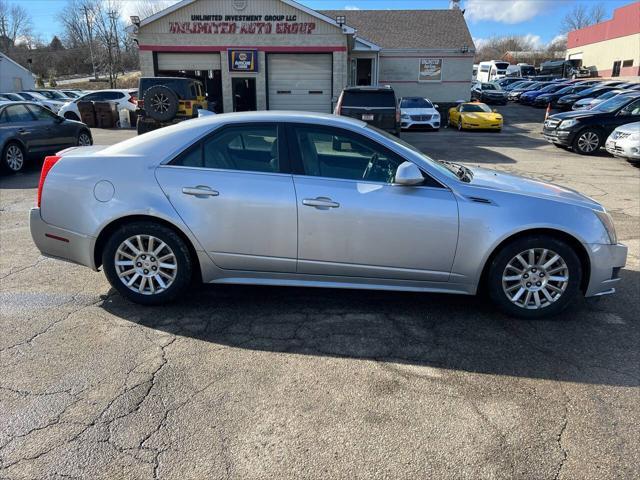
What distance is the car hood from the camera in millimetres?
4105

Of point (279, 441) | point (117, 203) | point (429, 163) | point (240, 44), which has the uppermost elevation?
point (240, 44)

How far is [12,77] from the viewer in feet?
162

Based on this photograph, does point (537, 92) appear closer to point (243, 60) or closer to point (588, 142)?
point (588, 142)

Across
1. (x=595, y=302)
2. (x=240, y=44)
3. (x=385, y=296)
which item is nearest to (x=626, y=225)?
(x=595, y=302)

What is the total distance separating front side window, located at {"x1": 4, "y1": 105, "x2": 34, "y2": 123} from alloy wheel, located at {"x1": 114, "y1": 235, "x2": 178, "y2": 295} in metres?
8.73

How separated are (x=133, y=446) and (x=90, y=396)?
0.61 metres

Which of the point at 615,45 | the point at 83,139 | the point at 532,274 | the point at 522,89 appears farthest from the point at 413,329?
the point at 615,45

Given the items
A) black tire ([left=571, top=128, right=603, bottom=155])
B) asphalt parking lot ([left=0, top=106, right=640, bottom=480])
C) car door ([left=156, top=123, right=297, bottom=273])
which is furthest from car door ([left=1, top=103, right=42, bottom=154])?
black tire ([left=571, top=128, right=603, bottom=155])

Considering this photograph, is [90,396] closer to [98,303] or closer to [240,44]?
[98,303]

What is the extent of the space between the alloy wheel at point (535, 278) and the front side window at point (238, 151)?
6.93ft

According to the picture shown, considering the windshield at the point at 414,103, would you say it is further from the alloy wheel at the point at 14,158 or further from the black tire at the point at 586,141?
the alloy wheel at the point at 14,158

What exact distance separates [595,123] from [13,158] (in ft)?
51.4

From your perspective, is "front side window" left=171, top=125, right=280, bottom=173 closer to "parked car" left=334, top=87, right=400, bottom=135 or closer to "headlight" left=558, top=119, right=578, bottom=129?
"parked car" left=334, top=87, right=400, bottom=135

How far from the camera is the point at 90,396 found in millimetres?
3074
